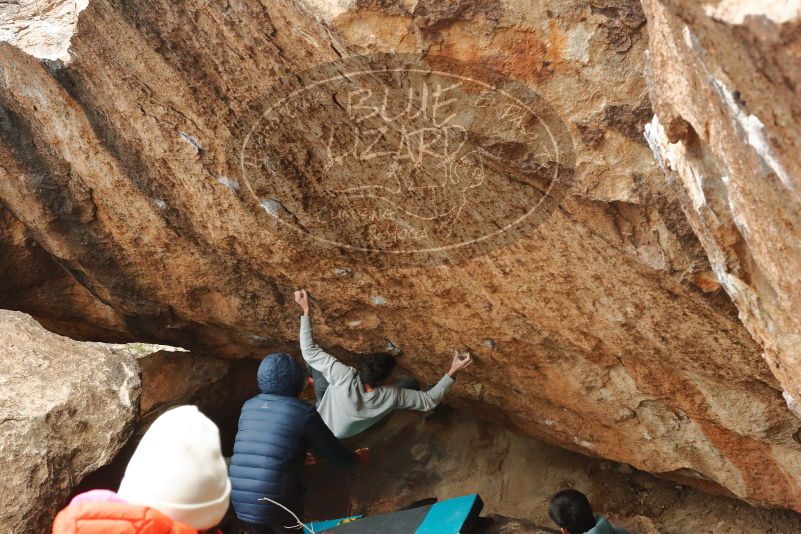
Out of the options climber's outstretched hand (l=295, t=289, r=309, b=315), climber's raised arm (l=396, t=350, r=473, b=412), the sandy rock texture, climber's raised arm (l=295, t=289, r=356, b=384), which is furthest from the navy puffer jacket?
the sandy rock texture

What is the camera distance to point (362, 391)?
3.88 meters

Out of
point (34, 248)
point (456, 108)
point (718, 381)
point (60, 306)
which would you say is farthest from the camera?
point (60, 306)

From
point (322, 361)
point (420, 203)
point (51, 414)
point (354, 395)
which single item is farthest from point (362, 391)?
point (51, 414)

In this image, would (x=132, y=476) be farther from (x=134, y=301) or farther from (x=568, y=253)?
(x=134, y=301)

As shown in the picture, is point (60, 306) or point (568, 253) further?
point (60, 306)

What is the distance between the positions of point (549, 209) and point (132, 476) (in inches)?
71.0

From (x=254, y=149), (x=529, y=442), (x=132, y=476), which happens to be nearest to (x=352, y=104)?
(x=254, y=149)

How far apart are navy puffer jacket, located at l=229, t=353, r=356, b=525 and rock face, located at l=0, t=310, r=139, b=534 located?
578 mm

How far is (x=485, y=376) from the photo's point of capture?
439 cm

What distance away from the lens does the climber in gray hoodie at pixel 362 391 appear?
152 inches

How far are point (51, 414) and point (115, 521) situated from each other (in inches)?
64.6

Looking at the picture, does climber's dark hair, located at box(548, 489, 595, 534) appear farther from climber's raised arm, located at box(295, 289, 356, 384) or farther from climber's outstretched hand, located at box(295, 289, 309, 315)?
climber's outstretched hand, located at box(295, 289, 309, 315)

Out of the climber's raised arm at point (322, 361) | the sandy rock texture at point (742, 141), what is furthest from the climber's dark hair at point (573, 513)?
the climber's raised arm at point (322, 361)

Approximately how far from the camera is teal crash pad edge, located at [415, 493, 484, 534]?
10.6ft
